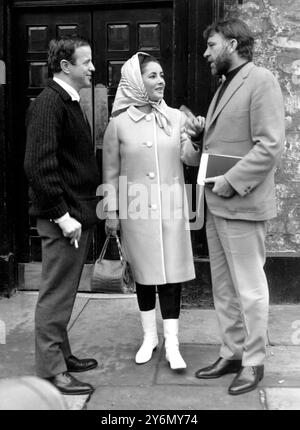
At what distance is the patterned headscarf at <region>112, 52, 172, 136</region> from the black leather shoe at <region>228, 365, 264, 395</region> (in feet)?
4.98

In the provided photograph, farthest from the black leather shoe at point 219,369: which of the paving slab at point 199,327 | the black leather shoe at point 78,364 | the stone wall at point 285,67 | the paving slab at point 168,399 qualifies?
the stone wall at point 285,67

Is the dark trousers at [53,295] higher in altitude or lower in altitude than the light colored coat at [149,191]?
lower

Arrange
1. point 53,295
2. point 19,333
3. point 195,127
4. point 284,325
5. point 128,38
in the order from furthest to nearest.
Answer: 1. point 128,38
2. point 284,325
3. point 19,333
4. point 195,127
5. point 53,295

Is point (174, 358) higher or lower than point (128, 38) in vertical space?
lower

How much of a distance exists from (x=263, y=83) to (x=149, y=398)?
73.8 inches

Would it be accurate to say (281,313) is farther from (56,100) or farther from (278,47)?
(56,100)

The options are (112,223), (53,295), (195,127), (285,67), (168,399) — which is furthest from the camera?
(285,67)

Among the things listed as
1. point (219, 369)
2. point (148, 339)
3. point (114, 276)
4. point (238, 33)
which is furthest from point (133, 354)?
point (238, 33)

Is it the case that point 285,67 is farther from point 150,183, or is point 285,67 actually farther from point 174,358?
point 174,358

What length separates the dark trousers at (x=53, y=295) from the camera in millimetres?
3502

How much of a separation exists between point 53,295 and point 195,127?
1.32m

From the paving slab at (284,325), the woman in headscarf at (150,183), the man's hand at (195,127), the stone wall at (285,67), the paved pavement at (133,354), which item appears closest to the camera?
the paved pavement at (133,354)

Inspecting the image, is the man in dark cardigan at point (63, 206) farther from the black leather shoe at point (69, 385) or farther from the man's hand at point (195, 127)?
the man's hand at point (195, 127)

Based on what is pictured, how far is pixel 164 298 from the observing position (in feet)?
13.0
